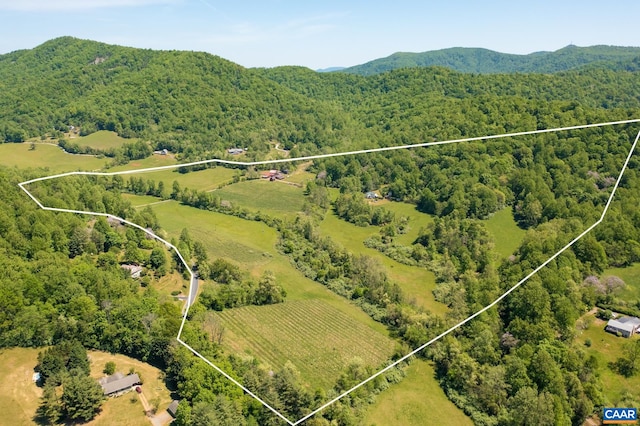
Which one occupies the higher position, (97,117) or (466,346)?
(97,117)

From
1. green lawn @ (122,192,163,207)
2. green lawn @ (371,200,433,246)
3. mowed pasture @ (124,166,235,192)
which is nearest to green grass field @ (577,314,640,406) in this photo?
green lawn @ (371,200,433,246)

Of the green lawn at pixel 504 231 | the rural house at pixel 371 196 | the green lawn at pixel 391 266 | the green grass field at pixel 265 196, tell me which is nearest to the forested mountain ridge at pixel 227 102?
the rural house at pixel 371 196

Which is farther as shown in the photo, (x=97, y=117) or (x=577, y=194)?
(x=97, y=117)

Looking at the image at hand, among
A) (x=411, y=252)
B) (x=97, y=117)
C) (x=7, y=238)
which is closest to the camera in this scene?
(x=7, y=238)

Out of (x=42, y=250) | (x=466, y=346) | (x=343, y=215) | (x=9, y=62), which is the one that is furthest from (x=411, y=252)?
(x=9, y=62)

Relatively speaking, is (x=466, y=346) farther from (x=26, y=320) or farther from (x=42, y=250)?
(x=42, y=250)
